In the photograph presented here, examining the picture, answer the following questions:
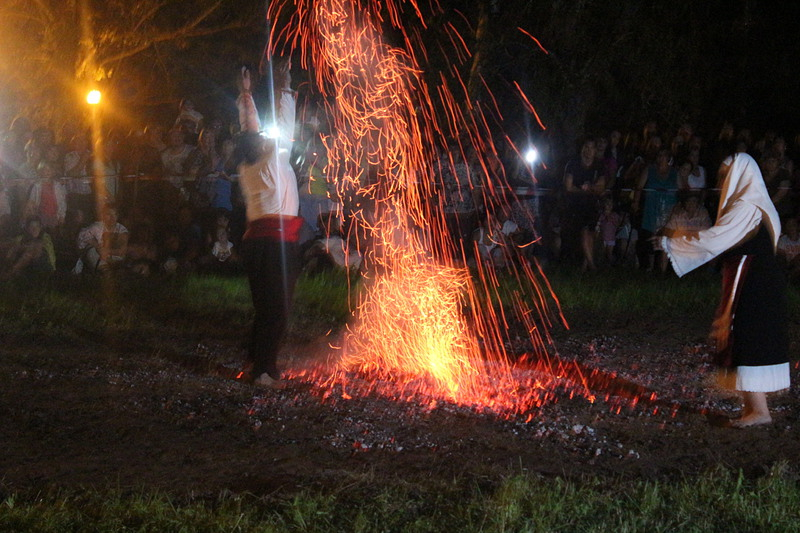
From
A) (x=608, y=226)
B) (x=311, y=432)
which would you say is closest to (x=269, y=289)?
(x=311, y=432)

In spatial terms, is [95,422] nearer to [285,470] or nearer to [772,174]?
[285,470]

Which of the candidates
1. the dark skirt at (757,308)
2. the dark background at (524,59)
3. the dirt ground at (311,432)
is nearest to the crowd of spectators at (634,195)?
the dark background at (524,59)

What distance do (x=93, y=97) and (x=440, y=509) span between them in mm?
11208

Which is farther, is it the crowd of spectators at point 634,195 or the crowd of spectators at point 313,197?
the crowd of spectators at point 634,195

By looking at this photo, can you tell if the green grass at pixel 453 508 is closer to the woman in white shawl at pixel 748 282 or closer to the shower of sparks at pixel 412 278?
the woman in white shawl at pixel 748 282

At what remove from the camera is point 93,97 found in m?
13.9

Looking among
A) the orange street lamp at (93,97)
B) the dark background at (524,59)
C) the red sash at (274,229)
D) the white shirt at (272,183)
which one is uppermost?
the dark background at (524,59)

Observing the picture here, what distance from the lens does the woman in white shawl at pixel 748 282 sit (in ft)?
20.7

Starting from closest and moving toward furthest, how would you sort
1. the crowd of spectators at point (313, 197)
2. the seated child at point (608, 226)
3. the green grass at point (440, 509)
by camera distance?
the green grass at point (440, 509), the crowd of spectators at point (313, 197), the seated child at point (608, 226)

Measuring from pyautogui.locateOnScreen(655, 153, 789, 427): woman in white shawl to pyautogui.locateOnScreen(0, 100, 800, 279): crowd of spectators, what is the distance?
676cm

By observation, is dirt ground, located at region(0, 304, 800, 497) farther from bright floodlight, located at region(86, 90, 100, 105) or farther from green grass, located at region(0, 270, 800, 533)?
bright floodlight, located at region(86, 90, 100, 105)

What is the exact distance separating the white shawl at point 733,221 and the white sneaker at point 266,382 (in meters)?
3.18

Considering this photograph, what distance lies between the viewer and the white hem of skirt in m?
6.27

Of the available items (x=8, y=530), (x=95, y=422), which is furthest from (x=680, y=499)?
(x=95, y=422)
